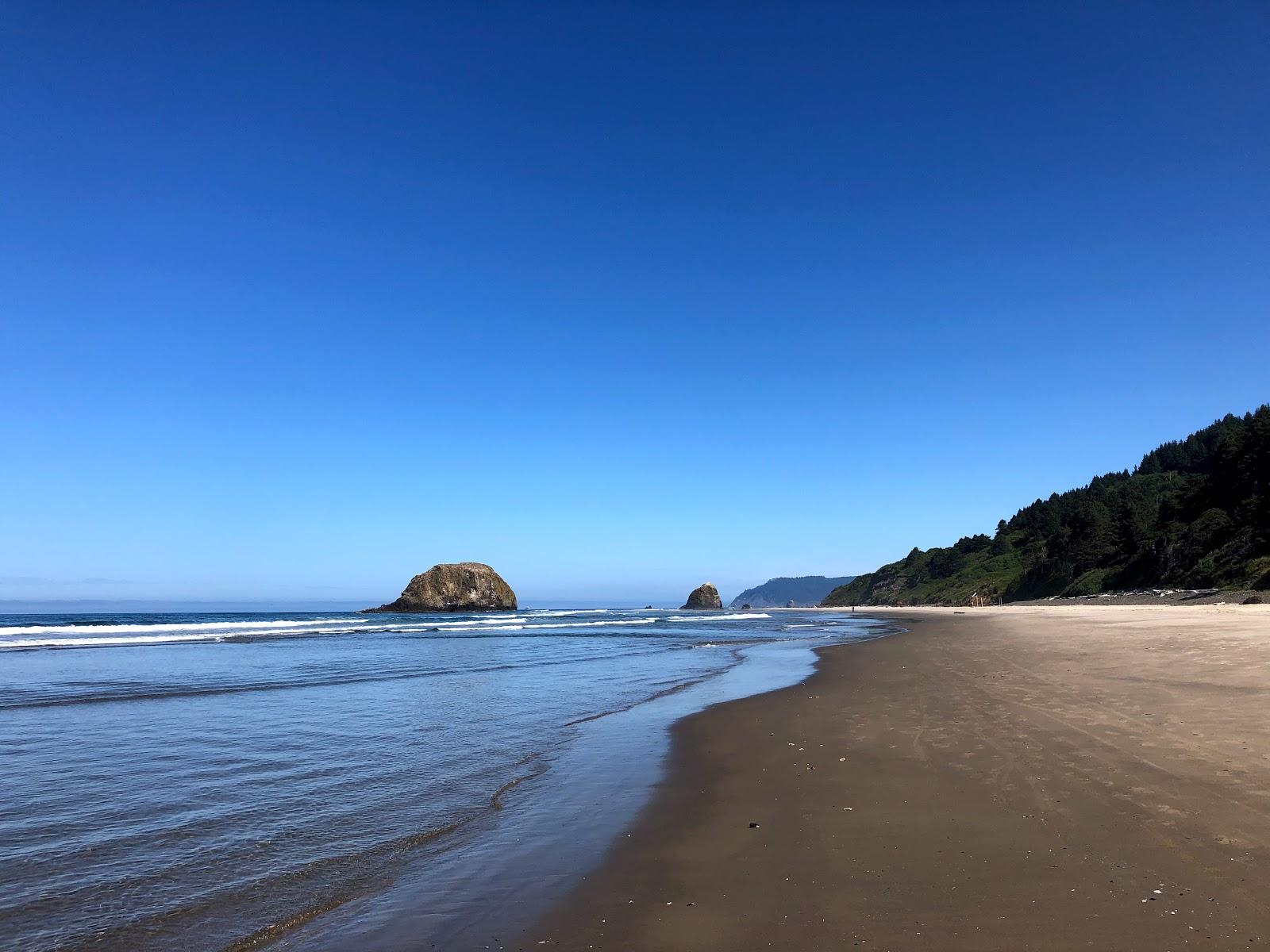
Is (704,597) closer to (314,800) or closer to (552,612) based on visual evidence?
(552,612)

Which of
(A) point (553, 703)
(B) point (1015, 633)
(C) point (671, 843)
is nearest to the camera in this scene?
(C) point (671, 843)

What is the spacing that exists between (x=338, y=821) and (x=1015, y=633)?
28.5m

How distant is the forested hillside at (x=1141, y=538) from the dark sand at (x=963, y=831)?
4443 cm

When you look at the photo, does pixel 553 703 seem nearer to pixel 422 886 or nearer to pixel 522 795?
pixel 522 795

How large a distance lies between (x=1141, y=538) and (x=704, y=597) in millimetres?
127617

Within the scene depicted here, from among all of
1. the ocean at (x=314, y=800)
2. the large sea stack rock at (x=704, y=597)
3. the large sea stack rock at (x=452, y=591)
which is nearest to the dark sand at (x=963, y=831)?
the ocean at (x=314, y=800)

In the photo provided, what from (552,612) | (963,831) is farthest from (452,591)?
(963,831)

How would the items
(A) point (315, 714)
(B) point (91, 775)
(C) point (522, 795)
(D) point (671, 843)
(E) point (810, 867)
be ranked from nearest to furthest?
(E) point (810, 867) < (D) point (671, 843) < (C) point (522, 795) < (B) point (91, 775) < (A) point (315, 714)

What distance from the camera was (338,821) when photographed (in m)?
7.14

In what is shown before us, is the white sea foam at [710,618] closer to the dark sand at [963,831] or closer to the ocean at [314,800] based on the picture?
the ocean at [314,800]

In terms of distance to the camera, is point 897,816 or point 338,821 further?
point 338,821

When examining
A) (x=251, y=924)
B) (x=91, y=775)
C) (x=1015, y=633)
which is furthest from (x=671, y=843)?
(x=1015, y=633)

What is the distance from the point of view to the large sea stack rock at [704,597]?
18738cm

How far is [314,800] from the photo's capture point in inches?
309
